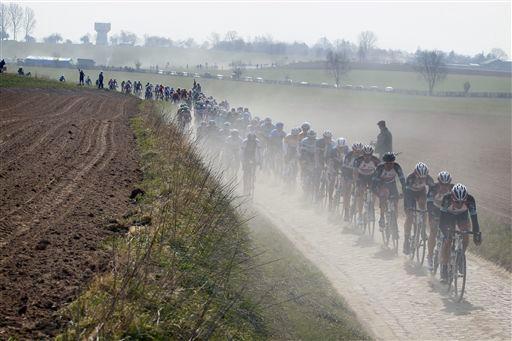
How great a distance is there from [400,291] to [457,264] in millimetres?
1268

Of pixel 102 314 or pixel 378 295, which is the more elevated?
pixel 102 314

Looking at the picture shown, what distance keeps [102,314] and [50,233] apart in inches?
138

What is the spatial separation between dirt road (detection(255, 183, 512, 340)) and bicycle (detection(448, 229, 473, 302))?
190 mm

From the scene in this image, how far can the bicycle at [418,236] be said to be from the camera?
16328 mm

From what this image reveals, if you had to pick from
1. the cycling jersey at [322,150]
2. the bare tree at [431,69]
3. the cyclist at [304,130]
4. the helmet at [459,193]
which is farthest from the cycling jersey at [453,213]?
the bare tree at [431,69]

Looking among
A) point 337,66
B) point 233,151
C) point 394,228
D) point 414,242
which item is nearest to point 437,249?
point 414,242

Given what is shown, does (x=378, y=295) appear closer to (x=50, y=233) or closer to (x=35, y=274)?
(x=50, y=233)

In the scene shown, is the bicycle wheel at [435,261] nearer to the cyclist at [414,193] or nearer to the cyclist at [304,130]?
the cyclist at [414,193]

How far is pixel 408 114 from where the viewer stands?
7056cm

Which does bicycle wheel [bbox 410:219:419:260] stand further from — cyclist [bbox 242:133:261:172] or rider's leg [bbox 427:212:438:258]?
cyclist [bbox 242:133:261:172]

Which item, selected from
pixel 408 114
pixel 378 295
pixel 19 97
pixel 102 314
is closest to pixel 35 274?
pixel 102 314

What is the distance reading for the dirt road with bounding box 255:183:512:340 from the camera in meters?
12.8

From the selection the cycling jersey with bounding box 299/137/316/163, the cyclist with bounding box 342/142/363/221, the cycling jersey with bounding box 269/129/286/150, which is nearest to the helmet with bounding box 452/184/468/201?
the cyclist with bounding box 342/142/363/221

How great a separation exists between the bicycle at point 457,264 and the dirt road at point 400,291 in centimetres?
19
